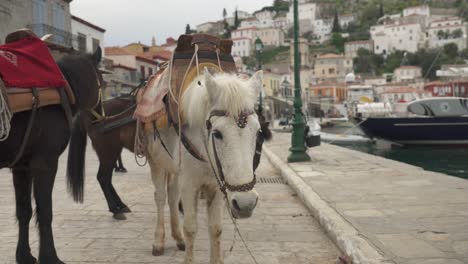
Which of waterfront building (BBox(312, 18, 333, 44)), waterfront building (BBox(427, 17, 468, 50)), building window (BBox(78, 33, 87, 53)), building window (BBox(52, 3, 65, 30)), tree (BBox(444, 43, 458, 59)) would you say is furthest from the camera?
waterfront building (BBox(312, 18, 333, 44))

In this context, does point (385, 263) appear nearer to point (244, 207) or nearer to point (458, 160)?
point (244, 207)

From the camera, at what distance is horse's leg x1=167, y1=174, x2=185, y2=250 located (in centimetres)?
473

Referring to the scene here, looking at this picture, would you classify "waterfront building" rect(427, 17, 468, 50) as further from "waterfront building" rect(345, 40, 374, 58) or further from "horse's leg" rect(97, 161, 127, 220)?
"horse's leg" rect(97, 161, 127, 220)

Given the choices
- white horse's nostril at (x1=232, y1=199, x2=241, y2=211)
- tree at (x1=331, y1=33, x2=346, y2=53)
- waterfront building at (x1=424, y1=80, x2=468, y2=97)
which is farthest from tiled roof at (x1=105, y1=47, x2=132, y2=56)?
tree at (x1=331, y1=33, x2=346, y2=53)

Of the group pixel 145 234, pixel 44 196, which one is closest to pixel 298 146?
pixel 145 234

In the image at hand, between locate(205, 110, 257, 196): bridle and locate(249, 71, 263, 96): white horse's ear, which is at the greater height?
locate(249, 71, 263, 96): white horse's ear

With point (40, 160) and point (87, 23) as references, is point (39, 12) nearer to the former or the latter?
point (87, 23)

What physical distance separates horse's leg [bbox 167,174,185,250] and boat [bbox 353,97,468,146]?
2103 cm

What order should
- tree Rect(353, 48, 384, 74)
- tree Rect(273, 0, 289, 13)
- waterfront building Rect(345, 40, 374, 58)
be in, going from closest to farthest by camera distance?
tree Rect(353, 48, 384, 74)
waterfront building Rect(345, 40, 374, 58)
tree Rect(273, 0, 289, 13)

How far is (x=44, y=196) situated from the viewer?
11.4 feet

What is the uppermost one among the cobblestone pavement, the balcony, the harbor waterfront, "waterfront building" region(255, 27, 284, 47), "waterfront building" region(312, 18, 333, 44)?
"waterfront building" region(312, 18, 333, 44)

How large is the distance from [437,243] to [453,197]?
8.10ft

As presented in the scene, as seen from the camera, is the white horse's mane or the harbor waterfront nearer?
the white horse's mane

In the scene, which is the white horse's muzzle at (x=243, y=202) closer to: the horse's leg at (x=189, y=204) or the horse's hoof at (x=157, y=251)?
the horse's leg at (x=189, y=204)
